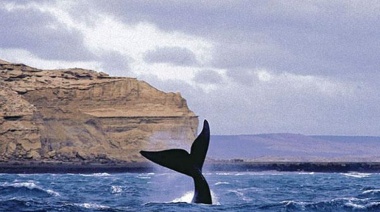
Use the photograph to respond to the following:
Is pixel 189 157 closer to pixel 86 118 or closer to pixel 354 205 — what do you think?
pixel 354 205

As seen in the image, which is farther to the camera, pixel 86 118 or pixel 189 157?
pixel 86 118

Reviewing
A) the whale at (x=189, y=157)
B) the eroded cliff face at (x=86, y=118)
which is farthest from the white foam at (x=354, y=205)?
the eroded cliff face at (x=86, y=118)

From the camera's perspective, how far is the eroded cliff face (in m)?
140

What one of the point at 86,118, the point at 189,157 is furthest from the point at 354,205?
the point at 86,118

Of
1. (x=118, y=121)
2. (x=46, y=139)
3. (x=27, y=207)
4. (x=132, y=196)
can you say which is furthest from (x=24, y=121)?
(x=27, y=207)

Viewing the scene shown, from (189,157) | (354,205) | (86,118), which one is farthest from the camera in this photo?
(86,118)

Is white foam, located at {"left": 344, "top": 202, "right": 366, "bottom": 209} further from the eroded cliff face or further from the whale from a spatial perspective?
the eroded cliff face

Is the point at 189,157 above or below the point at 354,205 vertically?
above

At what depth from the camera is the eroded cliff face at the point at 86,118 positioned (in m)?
140

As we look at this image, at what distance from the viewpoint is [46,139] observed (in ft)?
474

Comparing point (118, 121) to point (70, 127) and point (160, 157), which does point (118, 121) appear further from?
point (160, 157)

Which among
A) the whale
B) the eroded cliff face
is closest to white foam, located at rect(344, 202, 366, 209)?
the whale

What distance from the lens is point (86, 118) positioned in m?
146

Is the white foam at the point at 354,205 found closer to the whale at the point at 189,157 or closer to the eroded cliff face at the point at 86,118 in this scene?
the whale at the point at 189,157
